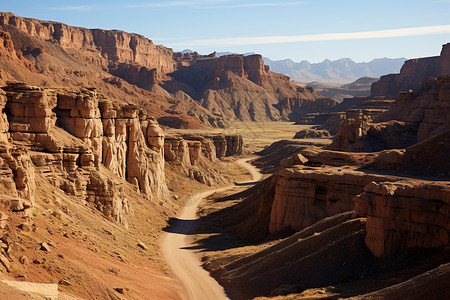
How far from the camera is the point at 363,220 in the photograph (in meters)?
31.1

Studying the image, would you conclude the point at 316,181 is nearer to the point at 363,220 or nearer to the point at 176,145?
the point at 363,220

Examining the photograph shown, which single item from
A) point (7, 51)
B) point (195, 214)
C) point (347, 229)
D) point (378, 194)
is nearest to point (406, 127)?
point (195, 214)

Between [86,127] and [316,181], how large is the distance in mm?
18695

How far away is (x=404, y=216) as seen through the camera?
28047 mm

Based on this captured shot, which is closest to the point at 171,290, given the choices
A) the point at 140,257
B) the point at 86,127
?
the point at 140,257

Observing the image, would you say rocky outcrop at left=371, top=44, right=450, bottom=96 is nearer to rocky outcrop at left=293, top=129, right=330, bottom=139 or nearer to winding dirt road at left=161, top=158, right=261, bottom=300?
rocky outcrop at left=293, top=129, right=330, bottom=139

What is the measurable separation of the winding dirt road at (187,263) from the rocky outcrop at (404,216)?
8.84 meters

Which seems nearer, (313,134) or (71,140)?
(71,140)

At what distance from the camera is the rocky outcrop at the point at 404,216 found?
27.1 metres

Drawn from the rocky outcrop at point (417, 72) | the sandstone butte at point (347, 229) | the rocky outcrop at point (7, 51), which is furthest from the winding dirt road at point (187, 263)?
the rocky outcrop at point (417, 72)

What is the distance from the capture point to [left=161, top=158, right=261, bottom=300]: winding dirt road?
32.1 metres

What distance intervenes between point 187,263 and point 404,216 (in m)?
16.5

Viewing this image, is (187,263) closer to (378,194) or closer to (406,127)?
(378,194)

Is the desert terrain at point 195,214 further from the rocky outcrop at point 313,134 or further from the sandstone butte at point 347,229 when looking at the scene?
the rocky outcrop at point 313,134
